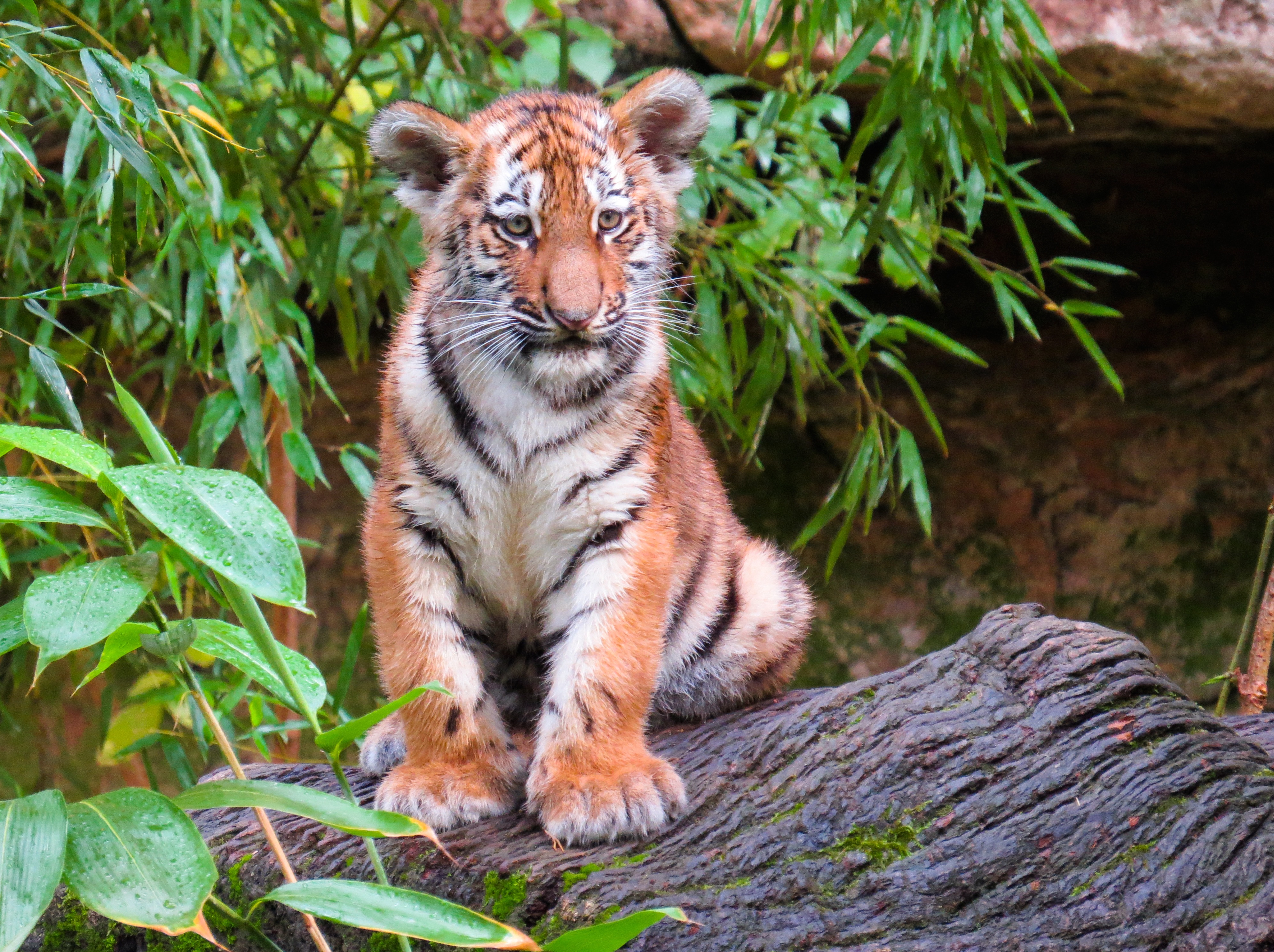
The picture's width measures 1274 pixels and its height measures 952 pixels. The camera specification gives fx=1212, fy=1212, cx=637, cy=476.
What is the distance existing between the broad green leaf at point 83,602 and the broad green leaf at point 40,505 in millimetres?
53

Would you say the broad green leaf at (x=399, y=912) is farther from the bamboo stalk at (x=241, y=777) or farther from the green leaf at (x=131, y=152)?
the green leaf at (x=131, y=152)

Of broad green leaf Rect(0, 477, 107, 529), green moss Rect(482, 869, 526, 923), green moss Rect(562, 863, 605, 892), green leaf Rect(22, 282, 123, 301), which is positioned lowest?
green moss Rect(482, 869, 526, 923)

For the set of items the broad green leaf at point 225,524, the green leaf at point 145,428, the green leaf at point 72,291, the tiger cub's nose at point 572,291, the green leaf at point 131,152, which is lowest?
the broad green leaf at point 225,524

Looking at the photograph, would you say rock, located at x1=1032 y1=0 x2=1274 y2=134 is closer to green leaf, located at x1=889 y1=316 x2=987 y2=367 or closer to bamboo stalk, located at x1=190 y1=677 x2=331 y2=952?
green leaf, located at x1=889 y1=316 x2=987 y2=367

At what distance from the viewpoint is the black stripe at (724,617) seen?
99.7 inches

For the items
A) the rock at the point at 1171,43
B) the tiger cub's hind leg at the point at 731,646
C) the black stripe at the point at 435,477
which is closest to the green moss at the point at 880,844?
the tiger cub's hind leg at the point at 731,646

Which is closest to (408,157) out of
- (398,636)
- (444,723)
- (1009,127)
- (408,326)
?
(408,326)

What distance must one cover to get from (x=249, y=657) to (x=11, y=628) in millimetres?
265

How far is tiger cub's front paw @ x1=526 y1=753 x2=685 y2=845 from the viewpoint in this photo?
6.37 ft

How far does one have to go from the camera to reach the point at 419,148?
2.40m

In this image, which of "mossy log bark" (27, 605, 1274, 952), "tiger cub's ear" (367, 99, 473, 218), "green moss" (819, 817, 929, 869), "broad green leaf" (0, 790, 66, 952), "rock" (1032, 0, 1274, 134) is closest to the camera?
"broad green leaf" (0, 790, 66, 952)

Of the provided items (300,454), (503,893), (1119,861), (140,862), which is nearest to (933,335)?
(300,454)

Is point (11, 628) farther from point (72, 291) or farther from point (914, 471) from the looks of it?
point (914, 471)

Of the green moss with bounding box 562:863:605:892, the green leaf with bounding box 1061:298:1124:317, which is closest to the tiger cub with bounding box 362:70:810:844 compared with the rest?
the green moss with bounding box 562:863:605:892
